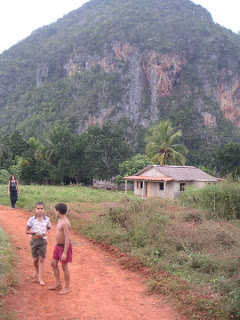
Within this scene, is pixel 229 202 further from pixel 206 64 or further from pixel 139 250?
pixel 206 64

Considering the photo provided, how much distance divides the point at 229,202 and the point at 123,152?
22703mm

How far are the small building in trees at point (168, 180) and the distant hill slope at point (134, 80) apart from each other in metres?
31.1

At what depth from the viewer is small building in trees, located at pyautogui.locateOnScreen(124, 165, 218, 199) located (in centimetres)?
2319

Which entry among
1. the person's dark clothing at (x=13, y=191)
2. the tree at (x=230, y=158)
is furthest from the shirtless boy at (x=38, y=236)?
the tree at (x=230, y=158)

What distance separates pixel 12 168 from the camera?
28062mm

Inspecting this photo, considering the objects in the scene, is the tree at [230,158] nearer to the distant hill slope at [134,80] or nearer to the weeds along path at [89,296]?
the distant hill slope at [134,80]

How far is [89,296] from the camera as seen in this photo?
15.3ft

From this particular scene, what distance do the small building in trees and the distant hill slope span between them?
31.1 meters

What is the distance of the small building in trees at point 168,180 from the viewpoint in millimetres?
23188

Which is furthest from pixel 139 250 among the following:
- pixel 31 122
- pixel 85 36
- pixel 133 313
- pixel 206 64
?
pixel 85 36

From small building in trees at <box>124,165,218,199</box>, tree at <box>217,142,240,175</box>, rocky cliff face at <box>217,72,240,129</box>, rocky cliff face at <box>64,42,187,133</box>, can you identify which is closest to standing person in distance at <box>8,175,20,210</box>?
small building in trees at <box>124,165,218,199</box>

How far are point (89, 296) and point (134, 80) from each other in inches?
2890

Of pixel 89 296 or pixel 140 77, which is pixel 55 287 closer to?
pixel 89 296

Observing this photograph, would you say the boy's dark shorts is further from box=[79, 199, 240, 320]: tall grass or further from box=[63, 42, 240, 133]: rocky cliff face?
box=[63, 42, 240, 133]: rocky cliff face
